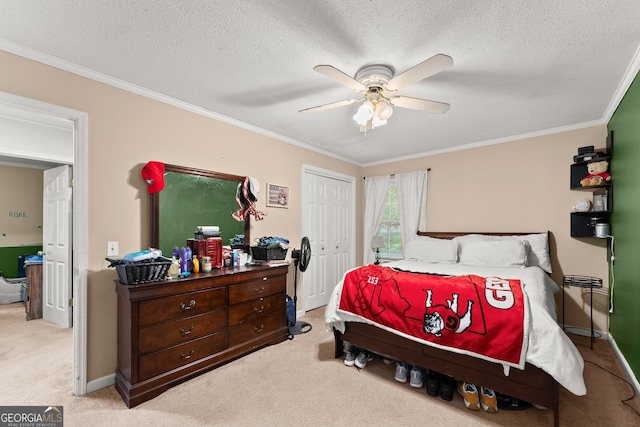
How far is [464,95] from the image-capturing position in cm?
261

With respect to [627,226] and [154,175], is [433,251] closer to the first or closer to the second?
[627,226]

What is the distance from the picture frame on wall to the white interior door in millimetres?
2289

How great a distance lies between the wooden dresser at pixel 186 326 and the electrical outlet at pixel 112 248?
11.2 inches

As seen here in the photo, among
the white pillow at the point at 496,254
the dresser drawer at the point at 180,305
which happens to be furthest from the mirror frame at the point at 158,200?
the white pillow at the point at 496,254

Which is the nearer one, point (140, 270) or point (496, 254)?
point (140, 270)

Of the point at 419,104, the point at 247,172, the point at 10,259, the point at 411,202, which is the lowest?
the point at 10,259

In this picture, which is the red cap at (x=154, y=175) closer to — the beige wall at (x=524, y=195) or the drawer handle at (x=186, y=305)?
the drawer handle at (x=186, y=305)

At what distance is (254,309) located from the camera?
9.21ft

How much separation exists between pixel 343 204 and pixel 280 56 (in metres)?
3.15

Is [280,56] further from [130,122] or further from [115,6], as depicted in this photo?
[130,122]

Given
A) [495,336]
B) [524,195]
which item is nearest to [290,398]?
[495,336]

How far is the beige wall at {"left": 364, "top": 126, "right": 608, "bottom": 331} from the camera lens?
10.9ft

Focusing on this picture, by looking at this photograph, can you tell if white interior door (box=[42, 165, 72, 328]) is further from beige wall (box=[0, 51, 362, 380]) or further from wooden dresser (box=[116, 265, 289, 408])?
wooden dresser (box=[116, 265, 289, 408])

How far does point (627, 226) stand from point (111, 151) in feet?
14.3
